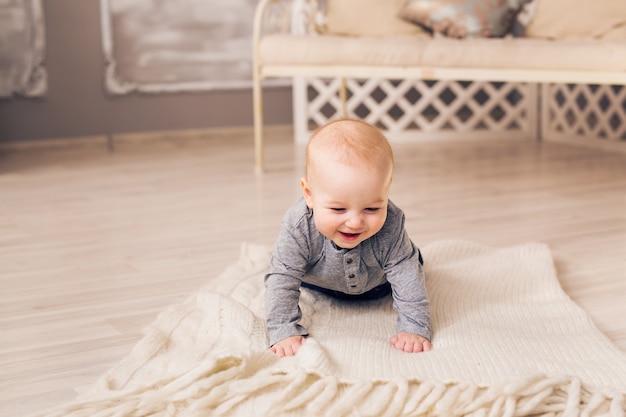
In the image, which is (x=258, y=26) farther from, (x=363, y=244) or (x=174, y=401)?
(x=174, y=401)

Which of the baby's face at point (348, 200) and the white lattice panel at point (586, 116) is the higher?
the baby's face at point (348, 200)

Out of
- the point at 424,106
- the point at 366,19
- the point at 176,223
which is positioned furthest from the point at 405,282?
the point at 424,106

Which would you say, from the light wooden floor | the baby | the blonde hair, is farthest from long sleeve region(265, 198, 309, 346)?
the light wooden floor

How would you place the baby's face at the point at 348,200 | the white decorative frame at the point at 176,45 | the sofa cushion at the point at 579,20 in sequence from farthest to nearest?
the white decorative frame at the point at 176,45 < the sofa cushion at the point at 579,20 < the baby's face at the point at 348,200

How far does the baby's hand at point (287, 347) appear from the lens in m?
1.18

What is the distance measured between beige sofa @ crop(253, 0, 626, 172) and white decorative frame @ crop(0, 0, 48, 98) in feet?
3.39

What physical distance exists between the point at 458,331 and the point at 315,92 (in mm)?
2853

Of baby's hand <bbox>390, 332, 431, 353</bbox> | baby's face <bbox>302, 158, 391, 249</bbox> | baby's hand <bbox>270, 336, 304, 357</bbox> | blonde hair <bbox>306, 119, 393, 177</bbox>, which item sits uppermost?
blonde hair <bbox>306, 119, 393, 177</bbox>

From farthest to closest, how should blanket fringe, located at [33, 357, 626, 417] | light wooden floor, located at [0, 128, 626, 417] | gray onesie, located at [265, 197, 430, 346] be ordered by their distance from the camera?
light wooden floor, located at [0, 128, 626, 417] → gray onesie, located at [265, 197, 430, 346] → blanket fringe, located at [33, 357, 626, 417]

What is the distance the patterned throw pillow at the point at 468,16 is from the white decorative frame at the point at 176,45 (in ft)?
3.46

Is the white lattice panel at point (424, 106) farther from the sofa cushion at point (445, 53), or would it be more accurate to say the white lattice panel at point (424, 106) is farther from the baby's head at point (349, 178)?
the baby's head at point (349, 178)

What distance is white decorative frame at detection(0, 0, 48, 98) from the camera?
132 inches

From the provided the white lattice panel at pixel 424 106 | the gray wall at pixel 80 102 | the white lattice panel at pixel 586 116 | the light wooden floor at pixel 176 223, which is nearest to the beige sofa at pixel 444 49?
the light wooden floor at pixel 176 223

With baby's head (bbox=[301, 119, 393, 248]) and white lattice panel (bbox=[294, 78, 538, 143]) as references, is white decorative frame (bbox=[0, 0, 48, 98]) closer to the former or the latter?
white lattice panel (bbox=[294, 78, 538, 143])
